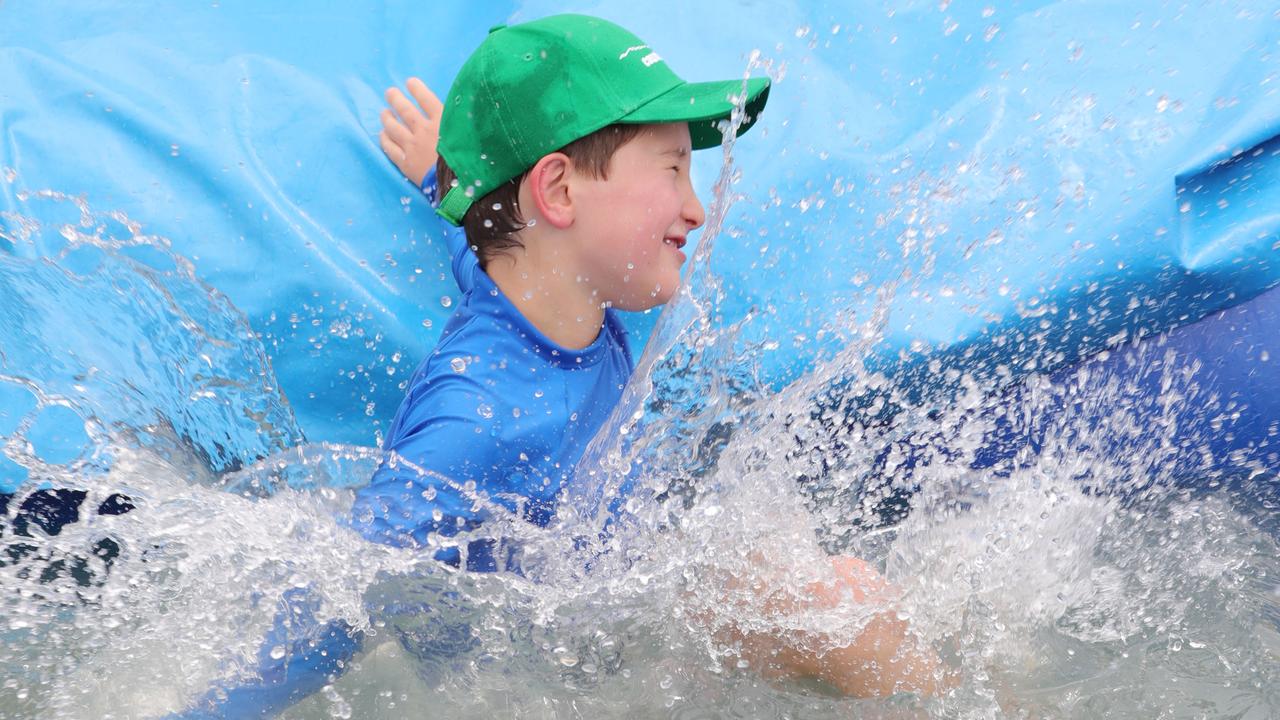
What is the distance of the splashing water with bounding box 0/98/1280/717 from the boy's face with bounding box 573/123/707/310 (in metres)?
0.05

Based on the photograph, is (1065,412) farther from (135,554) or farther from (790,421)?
(135,554)

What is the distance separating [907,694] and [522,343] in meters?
0.61

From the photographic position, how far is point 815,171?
1.71 meters

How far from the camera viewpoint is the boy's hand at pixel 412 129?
1.70m

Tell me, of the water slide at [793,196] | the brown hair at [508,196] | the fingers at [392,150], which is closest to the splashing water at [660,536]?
the water slide at [793,196]

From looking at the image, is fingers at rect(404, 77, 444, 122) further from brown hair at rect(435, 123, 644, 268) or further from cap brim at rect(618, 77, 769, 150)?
cap brim at rect(618, 77, 769, 150)

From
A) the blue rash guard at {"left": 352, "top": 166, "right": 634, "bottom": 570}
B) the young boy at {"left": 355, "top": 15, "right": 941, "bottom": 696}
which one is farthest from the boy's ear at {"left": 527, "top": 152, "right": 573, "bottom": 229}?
the blue rash guard at {"left": 352, "top": 166, "right": 634, "bottom": 570}

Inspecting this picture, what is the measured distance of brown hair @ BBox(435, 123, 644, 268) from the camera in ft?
4.63

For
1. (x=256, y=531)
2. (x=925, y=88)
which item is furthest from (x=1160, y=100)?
(x=256, y=531)

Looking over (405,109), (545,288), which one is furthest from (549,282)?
(405,109)

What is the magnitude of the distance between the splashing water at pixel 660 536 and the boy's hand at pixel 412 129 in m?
0.33

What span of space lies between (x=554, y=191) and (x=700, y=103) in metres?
0.21

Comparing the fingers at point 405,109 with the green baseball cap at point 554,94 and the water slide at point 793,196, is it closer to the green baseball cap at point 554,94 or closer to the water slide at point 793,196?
the water slide at point 793,196

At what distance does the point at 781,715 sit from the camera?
Result: 1.24 meters
